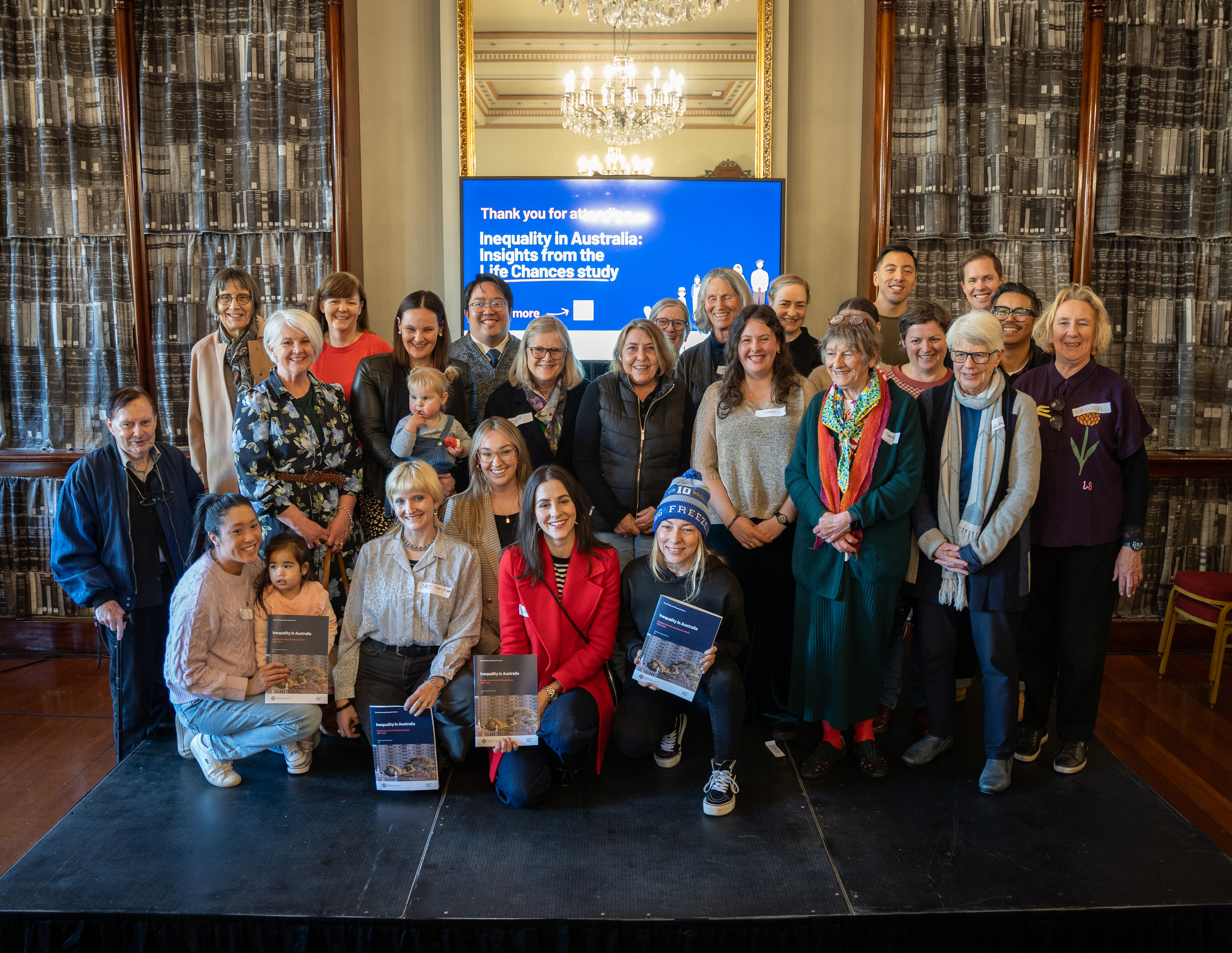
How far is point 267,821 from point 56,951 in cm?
55

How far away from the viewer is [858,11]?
4.41 meters

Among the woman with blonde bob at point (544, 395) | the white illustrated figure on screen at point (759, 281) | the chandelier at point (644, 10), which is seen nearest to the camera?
the woman with blonde bob at point (544, 395)

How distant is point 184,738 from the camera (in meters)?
2.89

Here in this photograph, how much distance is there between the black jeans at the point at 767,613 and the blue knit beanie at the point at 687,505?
296mm

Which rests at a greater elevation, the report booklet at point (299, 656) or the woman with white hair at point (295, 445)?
the woman with white hair at point (295, 445)

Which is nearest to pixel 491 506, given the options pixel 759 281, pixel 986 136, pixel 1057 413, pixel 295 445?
pixel 295 445

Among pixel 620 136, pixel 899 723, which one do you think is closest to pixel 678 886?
pixel 899 723

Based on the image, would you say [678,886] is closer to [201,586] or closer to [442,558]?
[442,558]

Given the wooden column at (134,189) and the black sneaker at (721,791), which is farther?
the wooden column at (134,189)

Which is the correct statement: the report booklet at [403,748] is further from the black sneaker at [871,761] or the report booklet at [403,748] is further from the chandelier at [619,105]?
the chandelier at [619,105]

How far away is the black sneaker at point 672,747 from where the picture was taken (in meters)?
2.82

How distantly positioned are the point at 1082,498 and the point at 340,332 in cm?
277

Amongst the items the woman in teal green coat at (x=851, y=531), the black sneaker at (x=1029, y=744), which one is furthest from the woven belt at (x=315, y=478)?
the black sneaker at (x=1029, y=744)

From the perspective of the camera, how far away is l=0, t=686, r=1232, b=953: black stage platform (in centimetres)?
208
